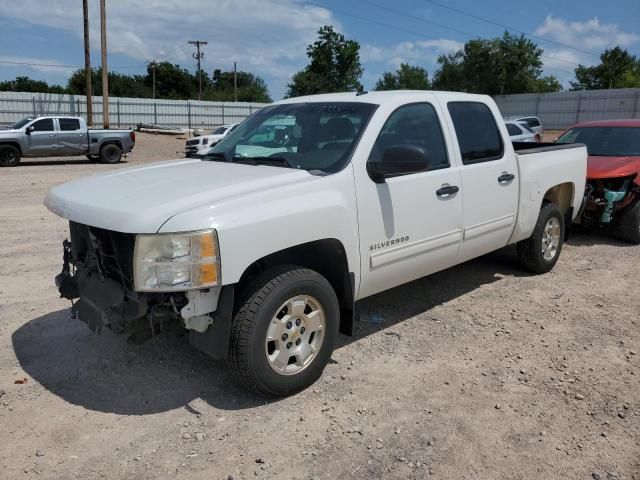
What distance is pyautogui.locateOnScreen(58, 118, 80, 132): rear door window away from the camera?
1992 cm

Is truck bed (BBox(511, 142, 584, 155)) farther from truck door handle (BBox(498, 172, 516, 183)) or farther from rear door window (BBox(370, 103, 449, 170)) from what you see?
rear door window (BBox(370, 103, 449, 170))

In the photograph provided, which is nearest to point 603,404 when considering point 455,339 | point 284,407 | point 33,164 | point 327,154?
point 455,339

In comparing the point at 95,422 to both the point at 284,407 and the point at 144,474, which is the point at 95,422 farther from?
the point at 284,407

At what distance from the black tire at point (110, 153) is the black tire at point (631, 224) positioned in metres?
18.1

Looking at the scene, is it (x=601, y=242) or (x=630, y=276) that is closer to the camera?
(x=630, y=276)

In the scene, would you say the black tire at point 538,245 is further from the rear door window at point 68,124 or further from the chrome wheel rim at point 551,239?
the rear door window at point 68,124

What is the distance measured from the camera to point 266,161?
4.07m

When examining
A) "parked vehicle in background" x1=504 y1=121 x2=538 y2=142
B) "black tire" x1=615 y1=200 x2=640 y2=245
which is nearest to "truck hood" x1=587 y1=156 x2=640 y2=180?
"black tire" x1=615 y1=200 x2=640 y2=245

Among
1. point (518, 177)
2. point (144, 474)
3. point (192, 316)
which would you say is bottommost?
point (144, 474)

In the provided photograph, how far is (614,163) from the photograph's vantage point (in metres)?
7.68

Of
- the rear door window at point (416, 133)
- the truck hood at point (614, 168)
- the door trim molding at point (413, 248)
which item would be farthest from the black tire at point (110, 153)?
the door trim molding at point (413, 248)

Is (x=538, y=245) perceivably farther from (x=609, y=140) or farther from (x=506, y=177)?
(x=609, y=140)

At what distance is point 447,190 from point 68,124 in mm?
19045

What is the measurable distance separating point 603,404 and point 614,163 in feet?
17.0
